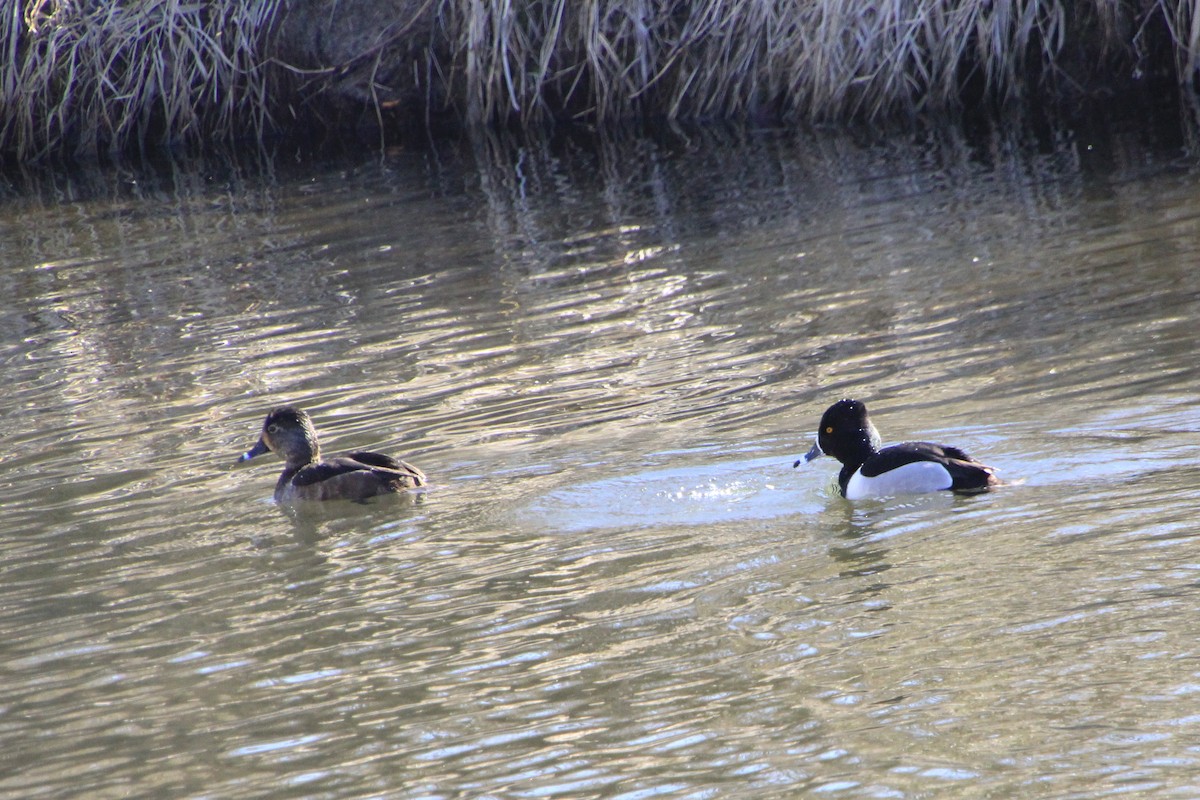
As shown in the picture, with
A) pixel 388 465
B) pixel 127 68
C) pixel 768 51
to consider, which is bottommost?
pixel 388 465

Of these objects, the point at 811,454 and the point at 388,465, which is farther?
the point at 388,465

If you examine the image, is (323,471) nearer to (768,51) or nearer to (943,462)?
(943,462)

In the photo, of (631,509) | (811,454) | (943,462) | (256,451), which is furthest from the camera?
(256,451)

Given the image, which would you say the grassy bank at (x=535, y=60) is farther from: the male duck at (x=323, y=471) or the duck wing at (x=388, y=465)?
the duck wing at (x=388, y=465)

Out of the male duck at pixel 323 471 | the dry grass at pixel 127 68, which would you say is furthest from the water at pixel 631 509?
the dry grass at pixel 127 68

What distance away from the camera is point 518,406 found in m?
9.50

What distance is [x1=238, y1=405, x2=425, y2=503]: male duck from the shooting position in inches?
319

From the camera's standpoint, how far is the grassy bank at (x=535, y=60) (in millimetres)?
17594

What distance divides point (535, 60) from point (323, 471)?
12371 mm

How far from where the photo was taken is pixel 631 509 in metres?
7.57

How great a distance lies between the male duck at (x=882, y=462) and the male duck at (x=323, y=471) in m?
2.00

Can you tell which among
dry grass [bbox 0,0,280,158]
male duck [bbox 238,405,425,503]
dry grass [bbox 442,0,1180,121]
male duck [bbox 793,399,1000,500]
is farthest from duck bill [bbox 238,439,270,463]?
dry grass [bbox 0,0,280,158]

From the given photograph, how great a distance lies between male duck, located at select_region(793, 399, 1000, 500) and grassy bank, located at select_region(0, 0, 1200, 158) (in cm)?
993

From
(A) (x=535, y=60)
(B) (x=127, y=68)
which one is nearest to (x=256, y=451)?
(A) (x=535, y=60)
